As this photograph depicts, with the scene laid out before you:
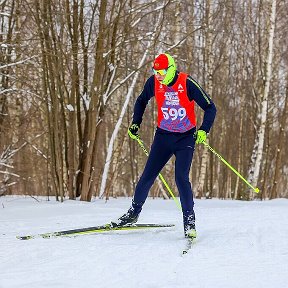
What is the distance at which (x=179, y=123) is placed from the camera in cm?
407

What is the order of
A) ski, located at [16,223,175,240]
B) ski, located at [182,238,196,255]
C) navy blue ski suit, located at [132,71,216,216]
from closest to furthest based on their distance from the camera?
1. ski, located at [182,238,196,255]
2. ski, located at [16,223,175,240]
3. navy blue ski suit, located at [132,71,216,216]

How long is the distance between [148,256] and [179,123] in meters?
1.28

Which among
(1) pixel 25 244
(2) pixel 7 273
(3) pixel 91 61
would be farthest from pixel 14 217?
(3) pixel 91 61

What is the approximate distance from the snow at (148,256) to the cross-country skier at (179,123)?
0.46 metres

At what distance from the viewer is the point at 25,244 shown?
3.57m

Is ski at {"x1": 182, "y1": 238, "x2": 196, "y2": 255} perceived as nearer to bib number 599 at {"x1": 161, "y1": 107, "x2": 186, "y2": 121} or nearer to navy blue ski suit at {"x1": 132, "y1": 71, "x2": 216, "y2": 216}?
navy blue ski suit at {"x1": 132, "y1": 71, "x2": 216, "y2": 216}

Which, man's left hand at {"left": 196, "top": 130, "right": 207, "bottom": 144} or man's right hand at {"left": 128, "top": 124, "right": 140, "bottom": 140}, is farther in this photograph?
man's right hand at {"left": 128, "top": 124, "right": 140, "bottom": 140}

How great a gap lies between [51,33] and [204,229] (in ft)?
13.5

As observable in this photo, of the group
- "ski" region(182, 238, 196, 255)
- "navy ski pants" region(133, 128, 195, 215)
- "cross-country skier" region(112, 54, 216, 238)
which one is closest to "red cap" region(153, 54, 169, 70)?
"cross-country skier" region(112, 54, 216, 238)

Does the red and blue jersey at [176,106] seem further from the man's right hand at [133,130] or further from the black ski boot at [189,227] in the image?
the black ski boot at [189,227]

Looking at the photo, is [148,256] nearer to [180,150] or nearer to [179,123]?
[180,150]

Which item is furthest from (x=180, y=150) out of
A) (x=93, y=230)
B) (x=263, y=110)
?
(x=263, y=110)

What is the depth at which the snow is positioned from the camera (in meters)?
2.67

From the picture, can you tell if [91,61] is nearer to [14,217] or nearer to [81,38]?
[81,38]
